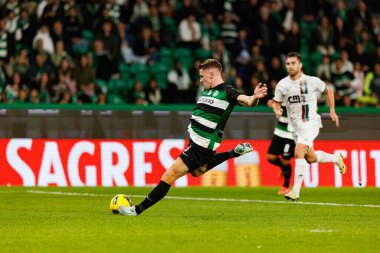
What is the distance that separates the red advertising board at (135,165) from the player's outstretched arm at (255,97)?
7.29 meters

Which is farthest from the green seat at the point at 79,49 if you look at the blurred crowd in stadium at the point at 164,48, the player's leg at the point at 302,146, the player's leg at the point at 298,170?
the player's leg at the point at 298,170

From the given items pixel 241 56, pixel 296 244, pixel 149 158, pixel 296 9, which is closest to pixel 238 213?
pixel 296 244

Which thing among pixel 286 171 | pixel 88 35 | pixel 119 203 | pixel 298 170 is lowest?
pixel 286 171

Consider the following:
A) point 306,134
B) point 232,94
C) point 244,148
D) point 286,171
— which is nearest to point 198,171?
point 244,148

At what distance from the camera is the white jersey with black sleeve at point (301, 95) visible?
16031mm

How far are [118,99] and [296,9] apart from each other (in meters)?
6.44

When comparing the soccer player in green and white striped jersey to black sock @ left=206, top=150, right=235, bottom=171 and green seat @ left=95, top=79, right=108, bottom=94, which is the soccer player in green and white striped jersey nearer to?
black sock @ left=206, top=150, right=235, bottom=171

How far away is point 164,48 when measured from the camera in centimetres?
2408

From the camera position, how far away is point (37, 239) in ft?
33.7

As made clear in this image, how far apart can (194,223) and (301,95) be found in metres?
4.74

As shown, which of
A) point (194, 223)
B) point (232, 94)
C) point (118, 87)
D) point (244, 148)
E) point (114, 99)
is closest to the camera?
point (194, 223)

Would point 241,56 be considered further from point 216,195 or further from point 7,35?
point 216,195

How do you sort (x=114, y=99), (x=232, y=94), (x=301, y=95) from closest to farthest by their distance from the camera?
(x=232, y=94) < (x=301, y=95) < (x=114, y=99)

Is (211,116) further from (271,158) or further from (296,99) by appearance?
(271,158)
